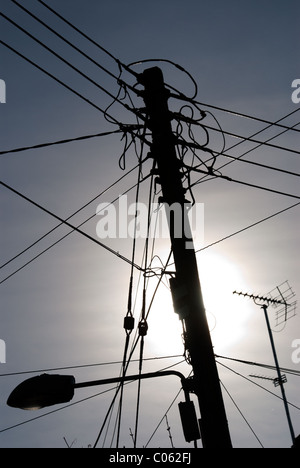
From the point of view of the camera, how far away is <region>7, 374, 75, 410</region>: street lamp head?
16.3ft

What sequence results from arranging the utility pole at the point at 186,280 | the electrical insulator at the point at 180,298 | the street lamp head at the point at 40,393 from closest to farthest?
1. the utility pole at the point at 186,280
2. the street lamp head at the point at 40,393
3. the electrical insulator at the point at 180,298

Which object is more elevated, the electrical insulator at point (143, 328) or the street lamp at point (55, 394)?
the electrical insulator at point (143, 328)

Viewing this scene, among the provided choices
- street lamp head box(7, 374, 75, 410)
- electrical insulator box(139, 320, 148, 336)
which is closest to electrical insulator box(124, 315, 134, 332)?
electrical insulator box(139, 320, 148, 336)

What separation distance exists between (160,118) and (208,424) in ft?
14.1

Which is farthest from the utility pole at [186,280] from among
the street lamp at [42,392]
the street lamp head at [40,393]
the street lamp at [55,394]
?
the street lamp head at [40,393]

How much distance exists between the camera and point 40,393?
4977mm

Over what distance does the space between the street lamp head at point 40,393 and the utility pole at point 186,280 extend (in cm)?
161

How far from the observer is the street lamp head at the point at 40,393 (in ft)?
16.3

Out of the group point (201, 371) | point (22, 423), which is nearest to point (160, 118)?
point (201, 371)

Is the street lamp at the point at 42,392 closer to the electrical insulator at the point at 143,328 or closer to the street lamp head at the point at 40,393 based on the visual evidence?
the street lamp head at the point at 40,393

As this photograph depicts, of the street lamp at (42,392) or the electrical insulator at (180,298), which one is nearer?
the street lamp at (42,392)

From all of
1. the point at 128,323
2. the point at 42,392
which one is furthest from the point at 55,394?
the point at 128,323

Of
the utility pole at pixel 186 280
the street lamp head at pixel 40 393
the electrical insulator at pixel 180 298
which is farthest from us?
the electrical insulator at pixel 180 298
